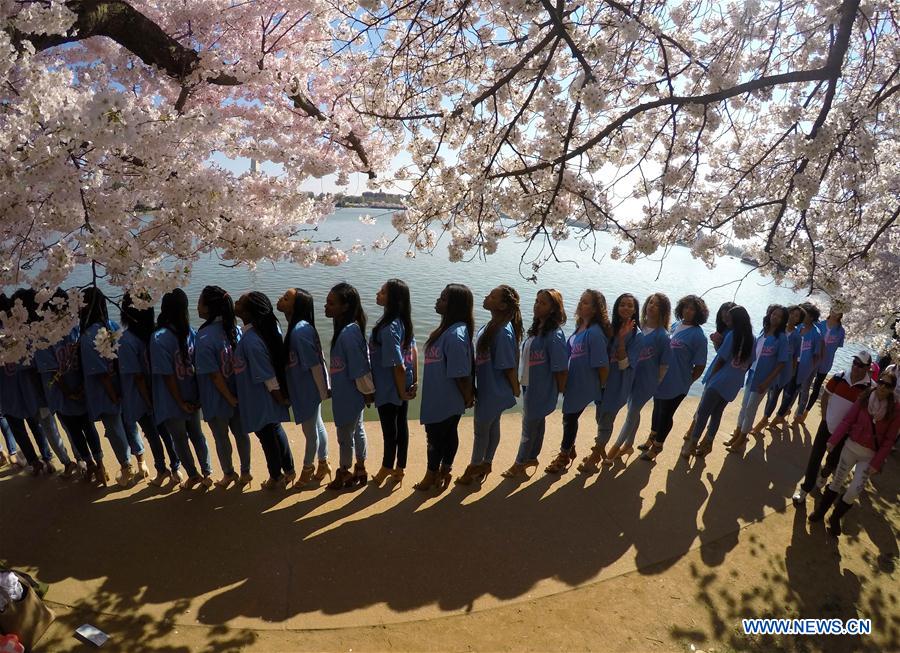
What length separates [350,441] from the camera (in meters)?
4.02

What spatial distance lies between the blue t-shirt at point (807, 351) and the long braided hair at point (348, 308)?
549 cm

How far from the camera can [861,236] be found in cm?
536

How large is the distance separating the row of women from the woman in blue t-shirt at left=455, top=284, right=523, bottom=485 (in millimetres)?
12

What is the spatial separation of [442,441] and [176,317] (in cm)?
241

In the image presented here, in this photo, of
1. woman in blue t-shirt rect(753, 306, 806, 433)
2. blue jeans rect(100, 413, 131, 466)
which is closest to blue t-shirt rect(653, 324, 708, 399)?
woman in blue t-shirt rect(753, 306, 806, 433)

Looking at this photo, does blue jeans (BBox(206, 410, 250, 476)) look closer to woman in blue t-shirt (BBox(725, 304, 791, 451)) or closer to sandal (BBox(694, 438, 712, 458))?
sandal (BBox(694, 438, 712, 458))

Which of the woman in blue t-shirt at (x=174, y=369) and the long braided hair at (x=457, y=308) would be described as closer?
→ the woman in blue t-shirt at (x=174, y=369)

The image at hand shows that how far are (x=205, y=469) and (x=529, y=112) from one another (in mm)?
4373

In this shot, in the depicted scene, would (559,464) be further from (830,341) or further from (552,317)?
(830,341)

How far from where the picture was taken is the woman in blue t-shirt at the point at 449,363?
370cm

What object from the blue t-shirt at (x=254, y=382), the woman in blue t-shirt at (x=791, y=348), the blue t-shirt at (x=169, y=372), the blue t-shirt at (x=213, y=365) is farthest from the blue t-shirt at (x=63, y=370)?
the woman in blue t-shirt at (x=791, y=348)

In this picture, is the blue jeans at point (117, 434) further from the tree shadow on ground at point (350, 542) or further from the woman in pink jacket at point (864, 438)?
the woman in pink jacket at point (864, 438)

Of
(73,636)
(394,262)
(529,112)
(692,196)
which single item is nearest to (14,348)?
(73,636)

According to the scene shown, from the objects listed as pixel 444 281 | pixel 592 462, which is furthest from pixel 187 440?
pixel 444 281
